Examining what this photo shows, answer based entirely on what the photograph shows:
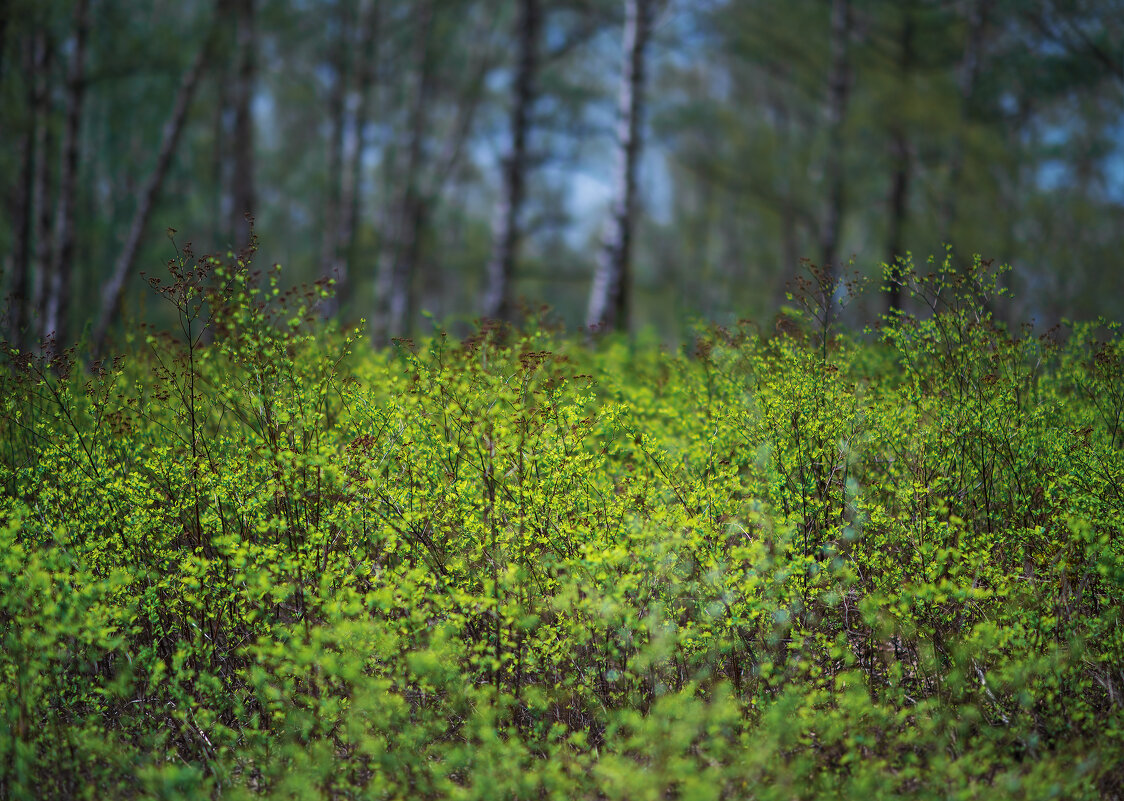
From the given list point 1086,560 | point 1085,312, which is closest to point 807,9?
point 1085,312

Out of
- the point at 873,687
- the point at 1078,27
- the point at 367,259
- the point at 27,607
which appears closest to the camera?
the point at 27,607

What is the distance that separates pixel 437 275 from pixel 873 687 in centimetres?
1898

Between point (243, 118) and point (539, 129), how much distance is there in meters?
5.17

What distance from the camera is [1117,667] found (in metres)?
2.71

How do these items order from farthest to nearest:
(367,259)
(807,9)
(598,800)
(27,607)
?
(367,259), (807,9), (27,607), (598,800)

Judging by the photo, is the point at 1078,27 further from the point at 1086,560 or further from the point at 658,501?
the point at 658,501

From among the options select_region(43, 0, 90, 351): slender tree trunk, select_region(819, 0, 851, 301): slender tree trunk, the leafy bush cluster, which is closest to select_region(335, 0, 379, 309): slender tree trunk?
select_region(43, 0, 90, 351): slender tree trunk

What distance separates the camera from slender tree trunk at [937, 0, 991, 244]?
A: 10.5 metres

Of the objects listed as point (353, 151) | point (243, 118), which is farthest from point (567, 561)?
point (353, 151)

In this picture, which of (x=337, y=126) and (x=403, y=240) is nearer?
(x=403, y=240)

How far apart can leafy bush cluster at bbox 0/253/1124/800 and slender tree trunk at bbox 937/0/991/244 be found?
26.2 feet

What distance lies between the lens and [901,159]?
10.8 m

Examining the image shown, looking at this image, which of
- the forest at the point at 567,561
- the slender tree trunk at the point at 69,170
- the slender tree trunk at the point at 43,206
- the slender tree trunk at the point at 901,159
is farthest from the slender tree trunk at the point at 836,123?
the slender tree trunk at the point at 43,206

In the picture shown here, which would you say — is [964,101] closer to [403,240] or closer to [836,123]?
[836,123]
